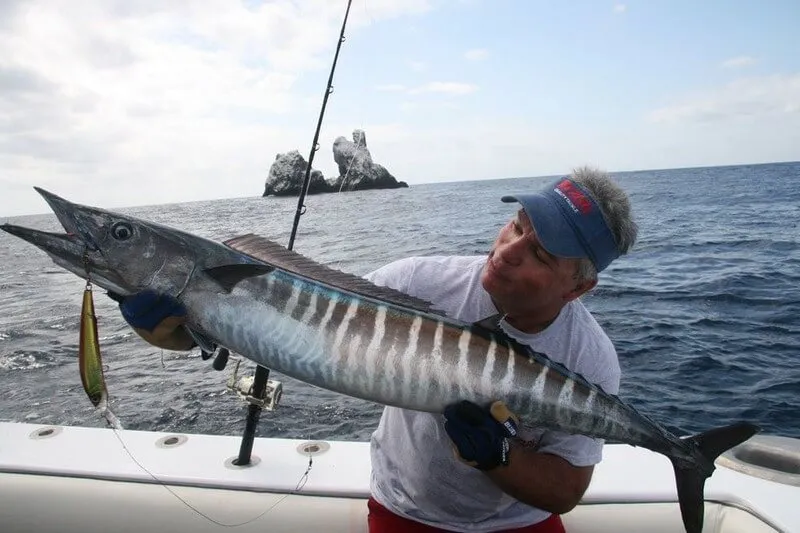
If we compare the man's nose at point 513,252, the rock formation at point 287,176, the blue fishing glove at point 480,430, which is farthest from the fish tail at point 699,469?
the rock formation at point 287,176

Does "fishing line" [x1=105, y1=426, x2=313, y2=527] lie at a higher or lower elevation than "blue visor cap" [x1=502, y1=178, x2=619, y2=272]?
lower

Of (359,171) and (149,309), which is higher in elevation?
(359,171)

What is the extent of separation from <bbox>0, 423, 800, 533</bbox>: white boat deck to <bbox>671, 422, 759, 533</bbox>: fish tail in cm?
55

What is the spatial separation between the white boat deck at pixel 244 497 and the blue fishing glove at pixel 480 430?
112cm

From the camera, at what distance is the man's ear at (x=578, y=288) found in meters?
2.60

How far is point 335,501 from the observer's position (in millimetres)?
3061

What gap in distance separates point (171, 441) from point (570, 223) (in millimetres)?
2806

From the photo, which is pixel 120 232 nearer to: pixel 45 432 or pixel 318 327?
pixel 318 327

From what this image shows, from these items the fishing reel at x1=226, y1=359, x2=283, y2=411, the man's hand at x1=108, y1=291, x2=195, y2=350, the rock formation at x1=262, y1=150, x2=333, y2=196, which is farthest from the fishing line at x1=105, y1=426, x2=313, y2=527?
the rock formation at x1=262, y1=150, x2=333, y2=196

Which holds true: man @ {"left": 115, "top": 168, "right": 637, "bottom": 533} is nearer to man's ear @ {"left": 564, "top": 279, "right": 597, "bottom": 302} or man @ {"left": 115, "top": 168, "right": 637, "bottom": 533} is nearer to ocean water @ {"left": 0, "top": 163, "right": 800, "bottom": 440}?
man's ear @ {"left": 564, "top": 279, "right": 597, "bottom": 302}

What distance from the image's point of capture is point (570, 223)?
243cm

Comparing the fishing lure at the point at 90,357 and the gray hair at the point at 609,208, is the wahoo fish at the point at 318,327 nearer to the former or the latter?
the fishing lure at the point at 90,357

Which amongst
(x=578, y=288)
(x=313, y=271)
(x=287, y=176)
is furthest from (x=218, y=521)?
(x=287, y=176)

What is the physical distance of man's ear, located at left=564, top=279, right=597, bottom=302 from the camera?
8.52 ft
